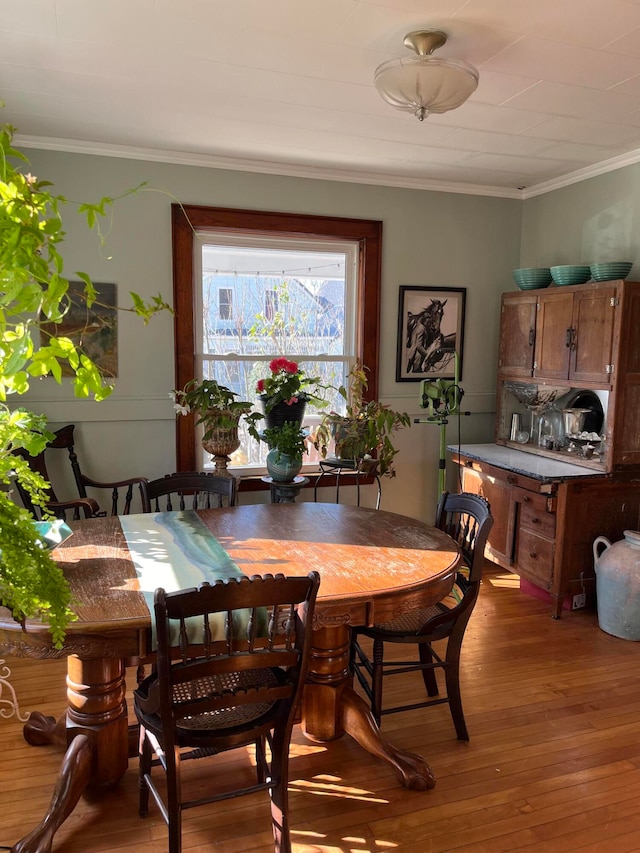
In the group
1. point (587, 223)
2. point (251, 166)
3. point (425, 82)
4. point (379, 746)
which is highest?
point (251, 166)

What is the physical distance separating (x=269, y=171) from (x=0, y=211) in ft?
11.9

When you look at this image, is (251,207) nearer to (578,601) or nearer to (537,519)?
(537,519)

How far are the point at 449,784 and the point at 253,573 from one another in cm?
106

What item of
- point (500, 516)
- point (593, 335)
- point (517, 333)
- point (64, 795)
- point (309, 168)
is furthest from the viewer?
point (517, 333)

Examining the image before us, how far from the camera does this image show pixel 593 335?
381 centimetres

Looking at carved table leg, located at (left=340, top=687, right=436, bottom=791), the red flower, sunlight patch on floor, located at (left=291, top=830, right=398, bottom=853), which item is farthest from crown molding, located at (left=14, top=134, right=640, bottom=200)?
sunlight patch on floor, located at (left=291, top=830, right=398, bottom=853)

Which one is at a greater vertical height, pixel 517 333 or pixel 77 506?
pixel 517 333

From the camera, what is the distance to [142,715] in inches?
76.5

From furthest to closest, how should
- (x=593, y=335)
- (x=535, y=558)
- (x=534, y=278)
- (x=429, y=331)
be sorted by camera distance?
(x=429, y=331)
(x=534, y=278)
(x=535, y=558)
(x=593, y=335)

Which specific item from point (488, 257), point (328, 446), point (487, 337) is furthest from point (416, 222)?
point (328, 446)

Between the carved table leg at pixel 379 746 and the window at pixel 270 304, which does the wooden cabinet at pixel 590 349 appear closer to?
the window at pixel 270 304

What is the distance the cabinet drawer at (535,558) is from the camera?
150 inches

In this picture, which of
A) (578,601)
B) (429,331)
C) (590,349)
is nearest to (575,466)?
(590,349)

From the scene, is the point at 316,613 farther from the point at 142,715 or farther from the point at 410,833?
the point at 410,833
